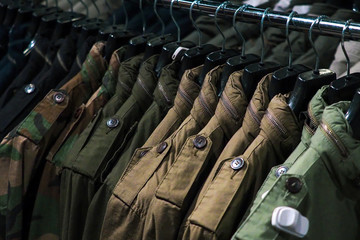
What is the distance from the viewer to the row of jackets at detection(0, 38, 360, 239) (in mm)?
804

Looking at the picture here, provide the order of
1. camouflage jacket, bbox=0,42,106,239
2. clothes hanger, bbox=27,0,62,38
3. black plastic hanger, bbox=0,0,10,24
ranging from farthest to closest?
black plastic hanger, bbox=0,0,10,24, clothes hanger, bbox=27,0,62,38, camouflage jacket, bbox=0,42,106,239

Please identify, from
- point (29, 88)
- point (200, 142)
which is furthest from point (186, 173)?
point (29, 88)

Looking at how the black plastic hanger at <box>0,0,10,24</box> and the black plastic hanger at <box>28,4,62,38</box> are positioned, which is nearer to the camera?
the black plastic hanger at <box>28,4,62,38</box>

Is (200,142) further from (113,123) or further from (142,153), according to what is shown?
(113,123)

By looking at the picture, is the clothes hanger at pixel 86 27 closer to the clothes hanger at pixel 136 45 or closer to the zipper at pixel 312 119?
the clothes hanger at pixel 136 45

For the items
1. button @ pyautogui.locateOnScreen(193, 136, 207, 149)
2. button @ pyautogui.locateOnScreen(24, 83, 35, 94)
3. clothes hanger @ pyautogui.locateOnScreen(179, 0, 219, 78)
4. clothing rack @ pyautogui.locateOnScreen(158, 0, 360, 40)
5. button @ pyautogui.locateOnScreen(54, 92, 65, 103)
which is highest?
clothing rack @ pyautogui.locateOnScreen(158, 0, 360, 40)

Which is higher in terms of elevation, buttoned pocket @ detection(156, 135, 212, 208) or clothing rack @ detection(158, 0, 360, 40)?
clothing rack @ detection(158, 0, 360, 40)

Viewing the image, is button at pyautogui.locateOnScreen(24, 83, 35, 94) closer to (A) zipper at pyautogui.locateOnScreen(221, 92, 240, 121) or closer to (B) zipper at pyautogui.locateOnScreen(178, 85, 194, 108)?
(B) zipper at pyautogui.locateOnScreen(178, 85, 194, 108)

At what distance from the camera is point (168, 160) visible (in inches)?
39.9

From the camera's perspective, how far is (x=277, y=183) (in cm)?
80

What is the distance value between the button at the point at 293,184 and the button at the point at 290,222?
Answer: 3 cm

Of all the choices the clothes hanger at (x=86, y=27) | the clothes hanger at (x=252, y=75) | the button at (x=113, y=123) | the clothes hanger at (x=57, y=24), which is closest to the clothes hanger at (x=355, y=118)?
the clothes hanger at (x=252, y=75)

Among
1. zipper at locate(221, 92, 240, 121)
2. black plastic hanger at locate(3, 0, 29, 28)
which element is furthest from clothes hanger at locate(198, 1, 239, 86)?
black plastic hanger at locate(3, 0, 29, 28)

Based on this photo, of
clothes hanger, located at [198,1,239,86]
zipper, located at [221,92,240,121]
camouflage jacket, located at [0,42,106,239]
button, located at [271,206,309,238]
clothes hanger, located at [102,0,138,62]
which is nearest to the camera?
button, located at [271,206,309,238]
